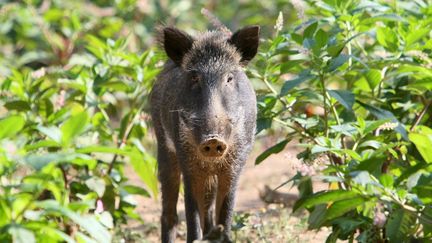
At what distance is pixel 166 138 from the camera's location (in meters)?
6.23

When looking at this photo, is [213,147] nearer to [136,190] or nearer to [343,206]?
[343,206]

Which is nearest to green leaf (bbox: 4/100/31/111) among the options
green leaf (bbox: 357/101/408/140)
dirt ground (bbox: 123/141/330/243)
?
dirt ground (bbox: 123/141/330/243)

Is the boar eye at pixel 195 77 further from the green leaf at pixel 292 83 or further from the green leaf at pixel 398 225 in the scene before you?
the green leaf at pixel 398 225

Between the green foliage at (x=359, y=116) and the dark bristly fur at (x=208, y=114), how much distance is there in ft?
0.67

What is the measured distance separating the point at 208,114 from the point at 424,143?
1.34 meters

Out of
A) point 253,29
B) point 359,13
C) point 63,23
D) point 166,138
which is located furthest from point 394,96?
point 63,23

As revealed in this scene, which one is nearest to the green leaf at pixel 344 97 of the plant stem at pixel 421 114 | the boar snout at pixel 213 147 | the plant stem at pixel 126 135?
the plant stem at pixel 421 114

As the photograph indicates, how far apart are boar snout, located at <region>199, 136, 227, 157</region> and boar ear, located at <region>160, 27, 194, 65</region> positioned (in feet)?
3.28

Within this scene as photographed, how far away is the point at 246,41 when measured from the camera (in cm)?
594

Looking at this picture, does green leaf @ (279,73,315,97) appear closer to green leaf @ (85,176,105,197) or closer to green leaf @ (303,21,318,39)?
green leaf @ (303,21,318,39)

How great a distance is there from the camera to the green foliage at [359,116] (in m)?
4.60

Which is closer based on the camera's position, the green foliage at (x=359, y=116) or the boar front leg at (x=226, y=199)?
the green foliage at (x=359, y=116)

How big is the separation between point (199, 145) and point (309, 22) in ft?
4.53

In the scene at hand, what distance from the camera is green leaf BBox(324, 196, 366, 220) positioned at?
4.41 m
